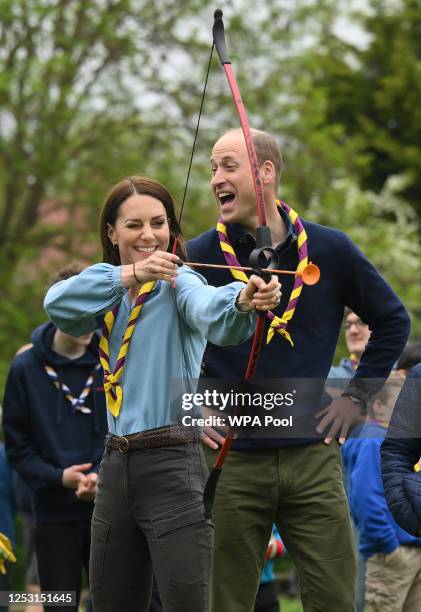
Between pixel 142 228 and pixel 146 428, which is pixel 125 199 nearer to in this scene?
pixel 142 228

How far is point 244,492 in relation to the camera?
4766mm

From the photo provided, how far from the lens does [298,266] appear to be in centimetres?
487

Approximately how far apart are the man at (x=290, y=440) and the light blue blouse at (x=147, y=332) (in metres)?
0.70

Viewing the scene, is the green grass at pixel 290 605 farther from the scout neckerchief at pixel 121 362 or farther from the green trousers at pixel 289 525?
the scout neckerchief at pixel 121 362

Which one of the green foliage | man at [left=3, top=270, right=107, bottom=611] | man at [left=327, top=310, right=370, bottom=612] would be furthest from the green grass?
the green foliage

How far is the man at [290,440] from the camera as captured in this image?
475 centimetres

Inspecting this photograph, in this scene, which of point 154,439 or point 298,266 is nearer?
point 154,439

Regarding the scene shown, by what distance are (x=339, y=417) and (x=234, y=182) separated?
1062mm

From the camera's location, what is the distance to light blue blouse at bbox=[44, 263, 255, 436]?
13.3 ft

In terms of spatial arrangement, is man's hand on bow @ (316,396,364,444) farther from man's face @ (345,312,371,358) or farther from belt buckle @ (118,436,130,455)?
man's face @ (345,312,371,358)

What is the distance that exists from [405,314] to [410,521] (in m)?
1.13

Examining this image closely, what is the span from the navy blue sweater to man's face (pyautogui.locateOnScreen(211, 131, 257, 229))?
0.07m

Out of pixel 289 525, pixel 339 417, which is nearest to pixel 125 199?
pixel 339 417

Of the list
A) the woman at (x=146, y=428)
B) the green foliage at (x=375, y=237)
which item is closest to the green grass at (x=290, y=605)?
the woman at (x=146, y=428)
